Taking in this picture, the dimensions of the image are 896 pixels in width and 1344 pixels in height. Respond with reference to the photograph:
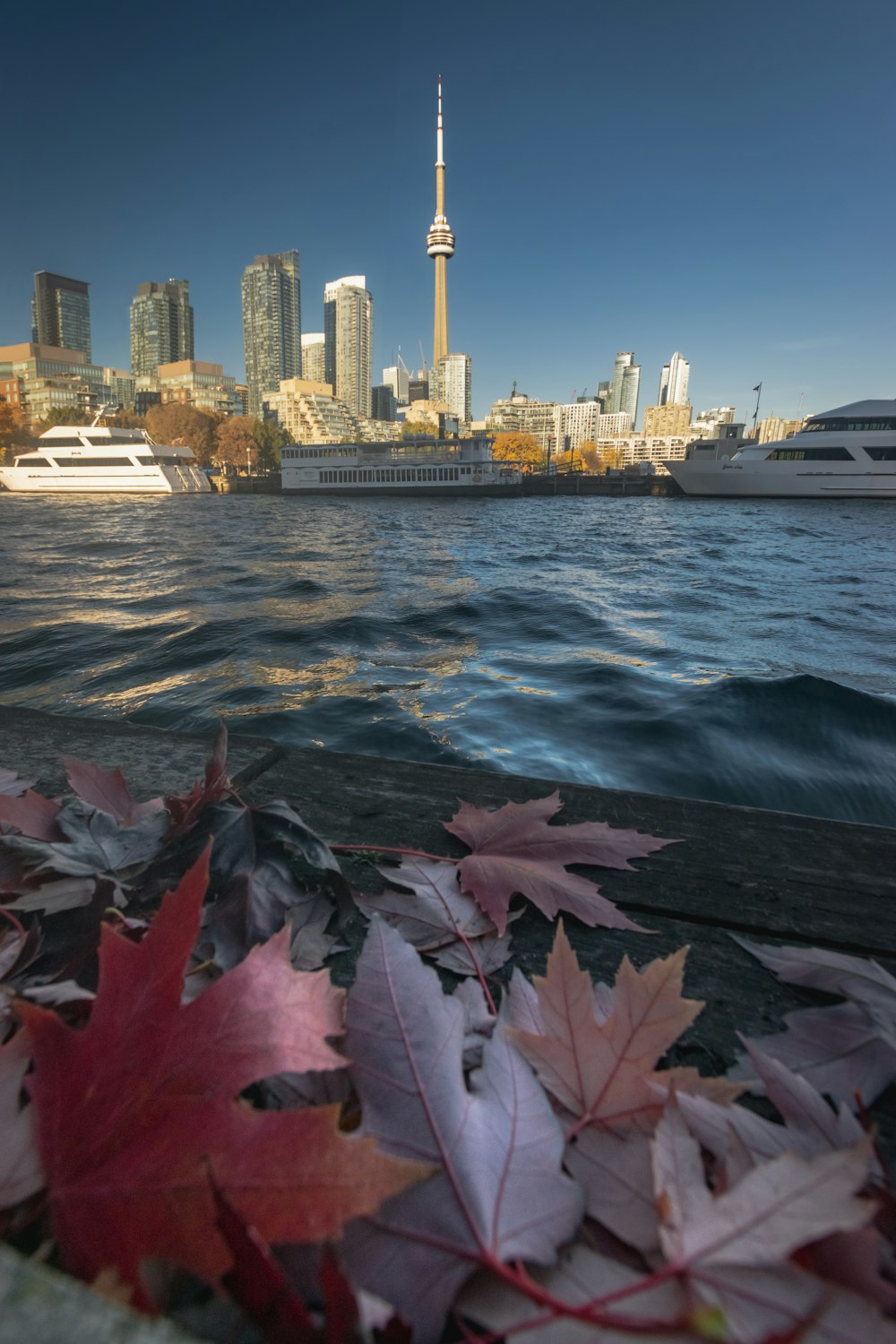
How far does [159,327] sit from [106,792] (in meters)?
135

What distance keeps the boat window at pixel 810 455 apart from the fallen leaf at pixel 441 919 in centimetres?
4338

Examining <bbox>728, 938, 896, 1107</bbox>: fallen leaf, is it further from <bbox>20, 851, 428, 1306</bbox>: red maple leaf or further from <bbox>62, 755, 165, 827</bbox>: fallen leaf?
<bbox>62, 755, 165, 827</bbox>: fallen leaf

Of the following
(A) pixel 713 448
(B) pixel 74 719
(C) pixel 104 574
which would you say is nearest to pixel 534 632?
(B) pixel 74 719

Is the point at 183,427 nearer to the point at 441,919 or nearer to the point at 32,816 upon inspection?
the point at 32,816

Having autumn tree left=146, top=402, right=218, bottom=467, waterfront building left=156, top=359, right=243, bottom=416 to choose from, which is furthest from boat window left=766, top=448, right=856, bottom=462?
waterfront building left=156, top=359, right=243, bottom=416

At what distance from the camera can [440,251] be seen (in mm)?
97750

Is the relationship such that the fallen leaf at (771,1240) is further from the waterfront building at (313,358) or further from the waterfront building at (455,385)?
the waterfront building at (313,358)

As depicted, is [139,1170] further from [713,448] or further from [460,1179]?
[713,448]

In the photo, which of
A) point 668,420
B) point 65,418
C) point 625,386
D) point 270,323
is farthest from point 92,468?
point 625,386

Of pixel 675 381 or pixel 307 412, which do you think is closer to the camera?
pixel 307 412

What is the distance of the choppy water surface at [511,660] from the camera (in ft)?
10.6

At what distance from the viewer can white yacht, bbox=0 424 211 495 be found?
155ft

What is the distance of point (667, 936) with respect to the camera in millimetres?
911

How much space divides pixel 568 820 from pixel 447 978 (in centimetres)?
55
